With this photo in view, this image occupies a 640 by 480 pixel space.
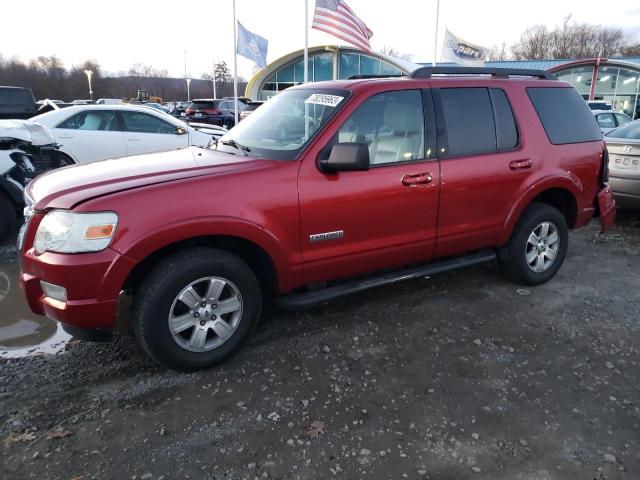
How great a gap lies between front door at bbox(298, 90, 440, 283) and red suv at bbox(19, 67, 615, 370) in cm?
1

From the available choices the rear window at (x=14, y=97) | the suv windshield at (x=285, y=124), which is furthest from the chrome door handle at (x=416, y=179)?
the rear window at (x=14, y=97)

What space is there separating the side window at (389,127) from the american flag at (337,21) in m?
8.25

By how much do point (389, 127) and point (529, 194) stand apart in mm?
1574

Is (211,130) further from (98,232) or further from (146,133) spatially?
(98,232)

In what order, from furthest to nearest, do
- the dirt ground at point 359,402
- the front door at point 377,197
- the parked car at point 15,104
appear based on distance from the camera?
the parked car at point 15,104 < the front door at point 377,197 < the dirt ground at point 359,402

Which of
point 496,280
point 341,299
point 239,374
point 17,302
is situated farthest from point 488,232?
point 17,302

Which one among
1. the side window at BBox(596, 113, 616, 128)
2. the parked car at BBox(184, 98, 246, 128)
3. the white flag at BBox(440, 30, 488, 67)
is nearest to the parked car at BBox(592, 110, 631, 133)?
the side window at BBox(596, 113, 616, 128)

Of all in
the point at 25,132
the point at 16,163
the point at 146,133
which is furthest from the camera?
the point at 146,133

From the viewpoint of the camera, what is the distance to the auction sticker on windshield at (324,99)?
362 centimetres

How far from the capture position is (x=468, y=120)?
4.10m

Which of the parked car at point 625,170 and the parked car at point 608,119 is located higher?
the parked car at point 608,119

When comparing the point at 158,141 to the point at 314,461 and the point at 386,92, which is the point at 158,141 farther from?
the point at 314,461

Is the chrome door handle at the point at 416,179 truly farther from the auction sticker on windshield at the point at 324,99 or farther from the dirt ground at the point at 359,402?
the dirt ground at the point at 359,402

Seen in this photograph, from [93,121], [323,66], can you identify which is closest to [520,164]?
[93,121]
